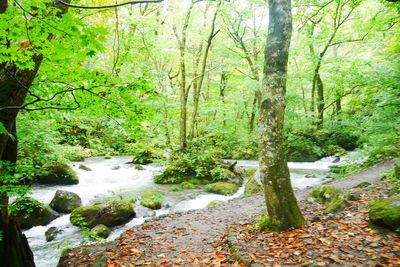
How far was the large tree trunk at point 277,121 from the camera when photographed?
5289mm

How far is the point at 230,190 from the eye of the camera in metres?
13.2

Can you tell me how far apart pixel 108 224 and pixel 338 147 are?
17938mm

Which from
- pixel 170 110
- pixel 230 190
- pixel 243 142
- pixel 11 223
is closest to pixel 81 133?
pixel 170 110

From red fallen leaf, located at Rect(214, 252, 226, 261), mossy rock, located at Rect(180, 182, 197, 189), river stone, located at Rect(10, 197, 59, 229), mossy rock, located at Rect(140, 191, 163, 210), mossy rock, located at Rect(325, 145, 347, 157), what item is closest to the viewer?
red fallen leaf, located at Rect(214, 252, 226, 261)

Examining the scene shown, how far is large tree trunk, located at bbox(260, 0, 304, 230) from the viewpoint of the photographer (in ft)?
17.4

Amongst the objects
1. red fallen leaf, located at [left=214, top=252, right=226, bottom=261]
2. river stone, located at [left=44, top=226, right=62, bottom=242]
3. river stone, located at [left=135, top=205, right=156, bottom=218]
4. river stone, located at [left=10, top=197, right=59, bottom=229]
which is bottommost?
river stone, located at [left=44, top=226, right=62, bottom=242]

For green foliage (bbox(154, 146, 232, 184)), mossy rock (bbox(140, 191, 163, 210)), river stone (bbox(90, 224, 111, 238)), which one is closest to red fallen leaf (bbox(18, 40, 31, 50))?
river stone (bbox(90, 224, 111, 238))

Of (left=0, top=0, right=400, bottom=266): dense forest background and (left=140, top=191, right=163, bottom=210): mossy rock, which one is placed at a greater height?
(left=0, top=0, right=400, bottom=266): dense forest background

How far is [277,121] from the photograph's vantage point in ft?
17.3

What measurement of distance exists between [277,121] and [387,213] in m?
2.33

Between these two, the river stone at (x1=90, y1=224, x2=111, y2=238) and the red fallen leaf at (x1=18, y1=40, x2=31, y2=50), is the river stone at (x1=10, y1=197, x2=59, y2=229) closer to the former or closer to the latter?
the river stone at (x1=90, y1=224, x2=111, y2=238)

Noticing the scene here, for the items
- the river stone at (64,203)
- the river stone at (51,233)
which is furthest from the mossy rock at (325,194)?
the river stone at (64,203)

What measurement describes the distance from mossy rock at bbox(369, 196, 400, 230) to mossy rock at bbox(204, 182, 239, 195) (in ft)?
27.7

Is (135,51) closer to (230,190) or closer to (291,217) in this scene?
(230,190)
